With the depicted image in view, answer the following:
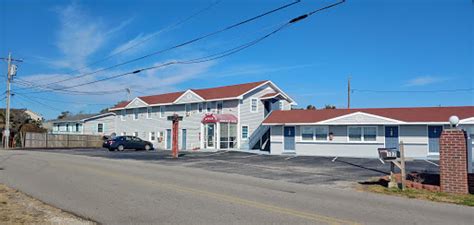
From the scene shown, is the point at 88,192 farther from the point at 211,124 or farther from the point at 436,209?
the point at 211,124

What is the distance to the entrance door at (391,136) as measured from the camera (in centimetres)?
2956

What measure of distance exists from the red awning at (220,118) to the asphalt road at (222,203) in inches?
862

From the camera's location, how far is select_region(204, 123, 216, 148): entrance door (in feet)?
124

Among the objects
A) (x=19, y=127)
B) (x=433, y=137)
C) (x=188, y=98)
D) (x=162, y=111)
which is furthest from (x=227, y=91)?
(x=19, y=127)

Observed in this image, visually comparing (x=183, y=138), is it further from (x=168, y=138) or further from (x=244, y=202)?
(x=244, y=202)

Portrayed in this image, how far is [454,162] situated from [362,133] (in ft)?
59.6

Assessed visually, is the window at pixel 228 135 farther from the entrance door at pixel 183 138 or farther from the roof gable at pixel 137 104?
the roof gable at pixel 137 104

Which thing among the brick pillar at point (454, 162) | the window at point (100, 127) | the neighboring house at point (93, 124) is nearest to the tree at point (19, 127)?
the neighboring house at point (93, 124)

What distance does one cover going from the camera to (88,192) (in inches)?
463

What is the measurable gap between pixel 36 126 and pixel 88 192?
5325 centimetres

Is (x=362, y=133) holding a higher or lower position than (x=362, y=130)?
lower

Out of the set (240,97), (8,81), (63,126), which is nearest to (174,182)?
(240,97)

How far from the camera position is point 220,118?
37.1 metres

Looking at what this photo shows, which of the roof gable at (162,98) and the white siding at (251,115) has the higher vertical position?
the roof gable at (162,98)
